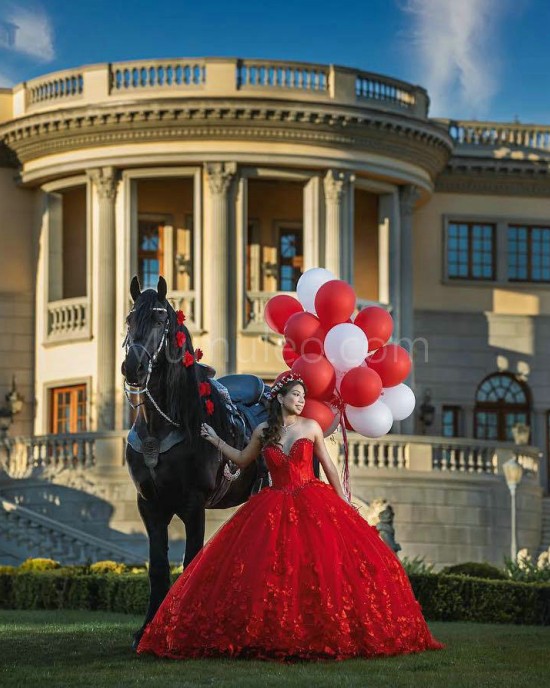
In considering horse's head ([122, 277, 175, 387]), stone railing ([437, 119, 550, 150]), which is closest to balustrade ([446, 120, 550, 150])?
stone railing ([437, 119, 550, 150])

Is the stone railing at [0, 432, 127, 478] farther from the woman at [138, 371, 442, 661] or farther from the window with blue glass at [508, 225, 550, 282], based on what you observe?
the woman at [138, 371, 442, 661]

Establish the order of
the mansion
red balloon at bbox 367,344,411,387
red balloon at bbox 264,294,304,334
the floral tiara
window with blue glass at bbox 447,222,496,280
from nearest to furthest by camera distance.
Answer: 1. the floral tiara
2. red balloon at bbox 367,344,411,387
3. red balloon at bbox 264,294,304,334
4. the mansion
5. window with blue glass at bbox 447,222,496,280

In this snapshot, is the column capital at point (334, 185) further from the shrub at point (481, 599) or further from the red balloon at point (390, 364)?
the red balloon at point (390, 364)

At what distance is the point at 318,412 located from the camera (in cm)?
1569

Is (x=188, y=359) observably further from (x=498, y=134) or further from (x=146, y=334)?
(x=498, y=134)

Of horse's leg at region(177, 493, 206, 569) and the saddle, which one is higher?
the saddle

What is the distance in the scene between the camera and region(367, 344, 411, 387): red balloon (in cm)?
1623

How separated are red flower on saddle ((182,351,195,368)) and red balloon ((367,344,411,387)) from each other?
8.09ft

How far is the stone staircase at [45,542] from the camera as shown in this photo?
113ft

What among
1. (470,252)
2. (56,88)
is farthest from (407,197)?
(56,88)

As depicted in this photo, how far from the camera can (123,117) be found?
40.4m

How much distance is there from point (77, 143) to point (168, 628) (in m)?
29.7

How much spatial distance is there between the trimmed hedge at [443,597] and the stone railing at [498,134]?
2633 cm

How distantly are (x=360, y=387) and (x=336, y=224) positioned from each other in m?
25.9
